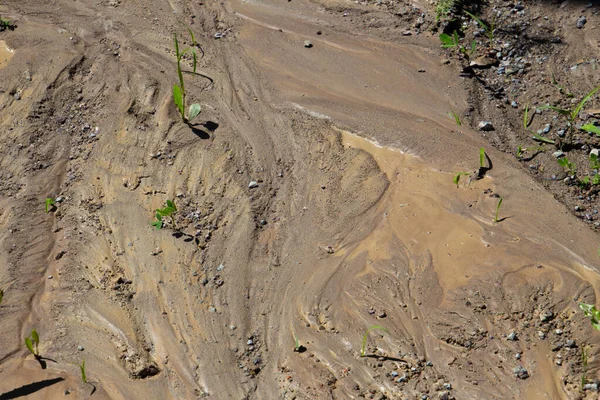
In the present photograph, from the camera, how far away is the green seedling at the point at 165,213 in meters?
4.39

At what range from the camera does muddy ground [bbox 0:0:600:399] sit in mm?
3832

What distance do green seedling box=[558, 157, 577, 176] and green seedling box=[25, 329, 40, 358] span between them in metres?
3.93

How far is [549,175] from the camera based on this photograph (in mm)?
4746

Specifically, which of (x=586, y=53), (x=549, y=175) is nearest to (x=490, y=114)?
(x=549, y=175)

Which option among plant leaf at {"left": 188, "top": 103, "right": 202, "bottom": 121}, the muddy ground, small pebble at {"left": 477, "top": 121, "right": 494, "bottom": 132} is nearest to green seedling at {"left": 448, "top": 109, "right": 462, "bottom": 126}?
the muddy ground

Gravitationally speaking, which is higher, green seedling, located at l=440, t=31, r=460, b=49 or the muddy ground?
green seedling, located at l=440, t=31, r=460, b=49

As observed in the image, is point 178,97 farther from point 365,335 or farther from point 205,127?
point 365,335

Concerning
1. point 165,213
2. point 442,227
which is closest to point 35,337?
point 165,213

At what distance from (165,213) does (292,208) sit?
927 millimetres

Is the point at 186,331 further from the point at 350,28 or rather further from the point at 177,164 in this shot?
the point at 350,28

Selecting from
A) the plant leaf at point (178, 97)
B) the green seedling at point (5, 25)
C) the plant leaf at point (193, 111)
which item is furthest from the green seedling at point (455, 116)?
the green seedling at point (5, 25)

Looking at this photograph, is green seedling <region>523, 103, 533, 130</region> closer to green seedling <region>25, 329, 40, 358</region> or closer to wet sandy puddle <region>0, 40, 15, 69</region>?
green seedling <region>25, 329, 40, 358</region>

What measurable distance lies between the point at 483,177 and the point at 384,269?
1127 millimetres

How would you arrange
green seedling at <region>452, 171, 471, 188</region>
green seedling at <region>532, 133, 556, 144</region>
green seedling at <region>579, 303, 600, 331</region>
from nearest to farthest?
green seedling at <region>579, 303, 600, 331</region>
green seedling at <region>452, 171, 471, 188</region>
green seedling at <region>532, 133, 556, 144</region>
